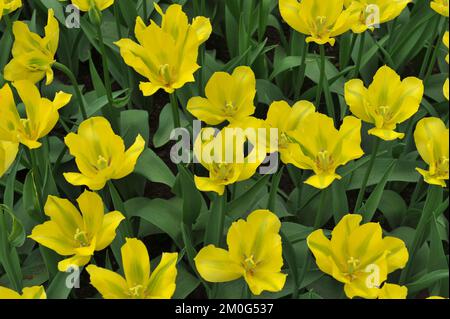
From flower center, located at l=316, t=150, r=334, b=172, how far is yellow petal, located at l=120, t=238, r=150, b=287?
0.38m

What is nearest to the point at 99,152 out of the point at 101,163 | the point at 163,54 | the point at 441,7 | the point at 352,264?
the point at 101,163

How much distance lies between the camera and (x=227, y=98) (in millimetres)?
1602

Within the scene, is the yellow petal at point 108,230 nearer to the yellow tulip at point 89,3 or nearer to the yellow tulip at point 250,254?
the yellow tulip at point 250,254

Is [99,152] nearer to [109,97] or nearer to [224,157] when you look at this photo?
[224,157]

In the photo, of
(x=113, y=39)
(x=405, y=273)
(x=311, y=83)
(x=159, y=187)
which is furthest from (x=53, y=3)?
(x=405, y=273)

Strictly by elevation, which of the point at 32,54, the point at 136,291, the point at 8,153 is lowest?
the point at 136,291

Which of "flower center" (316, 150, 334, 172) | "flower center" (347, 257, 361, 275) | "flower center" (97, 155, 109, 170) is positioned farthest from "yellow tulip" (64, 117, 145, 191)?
"flower center" (347, 257, 361, 275)

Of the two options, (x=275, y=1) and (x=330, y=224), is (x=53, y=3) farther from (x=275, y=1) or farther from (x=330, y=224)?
(x=330, y=224)

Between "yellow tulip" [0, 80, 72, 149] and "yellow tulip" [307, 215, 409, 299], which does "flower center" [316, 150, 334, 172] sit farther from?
"yellow tulip" [0, 80, 72, 149]

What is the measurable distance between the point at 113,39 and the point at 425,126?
1.05m

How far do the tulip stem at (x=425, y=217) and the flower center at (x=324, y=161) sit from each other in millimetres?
232

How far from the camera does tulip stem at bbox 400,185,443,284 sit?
59.1 inches

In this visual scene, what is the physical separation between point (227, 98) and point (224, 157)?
23 cm

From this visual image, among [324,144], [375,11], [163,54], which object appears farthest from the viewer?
[375,11]
